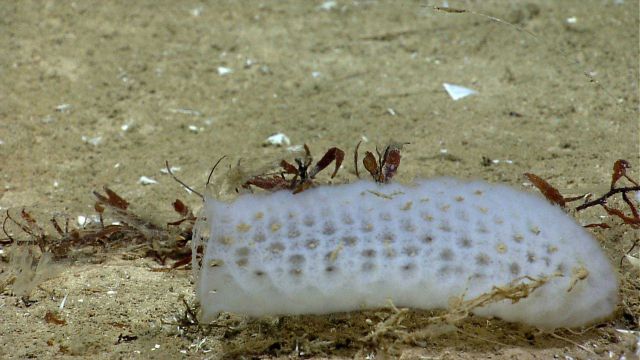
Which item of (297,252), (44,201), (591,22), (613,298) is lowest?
(44,201)

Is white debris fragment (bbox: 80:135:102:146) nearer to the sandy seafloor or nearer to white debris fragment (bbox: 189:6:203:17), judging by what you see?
the sandy seafloor

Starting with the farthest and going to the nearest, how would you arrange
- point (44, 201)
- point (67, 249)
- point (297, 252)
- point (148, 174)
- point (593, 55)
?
point (593, 55) → point (148, 174) → point (44, 201) → point (67, 249) → point (297, 252)

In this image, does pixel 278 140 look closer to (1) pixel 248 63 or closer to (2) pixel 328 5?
(1) pixel 248 63

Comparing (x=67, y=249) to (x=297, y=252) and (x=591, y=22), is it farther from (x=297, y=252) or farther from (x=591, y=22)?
(x=591, y=22)

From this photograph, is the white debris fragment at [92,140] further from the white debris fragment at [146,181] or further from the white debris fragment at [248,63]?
the white debris fragment at [248,63]

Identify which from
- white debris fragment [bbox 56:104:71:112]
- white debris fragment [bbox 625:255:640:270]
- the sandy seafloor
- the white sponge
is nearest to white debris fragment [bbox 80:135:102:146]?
the sandy seafloor

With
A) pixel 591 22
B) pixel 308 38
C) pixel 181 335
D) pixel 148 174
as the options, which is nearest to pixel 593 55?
pixel 591 22

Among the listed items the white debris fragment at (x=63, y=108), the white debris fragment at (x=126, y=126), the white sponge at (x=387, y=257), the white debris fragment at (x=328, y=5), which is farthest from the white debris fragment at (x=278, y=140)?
the white debris fragment at (x=328, y=5)
